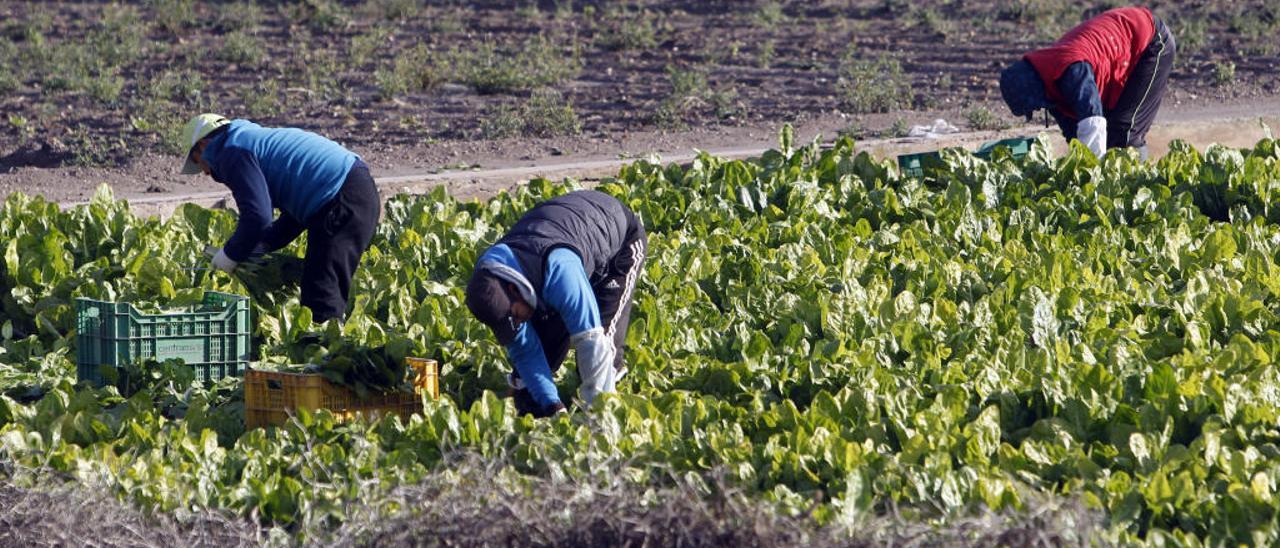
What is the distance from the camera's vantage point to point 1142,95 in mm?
10672

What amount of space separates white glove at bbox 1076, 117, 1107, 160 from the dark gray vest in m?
4.67

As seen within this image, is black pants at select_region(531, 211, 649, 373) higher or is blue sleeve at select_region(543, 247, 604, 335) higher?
blue sleeve at select_region(543, 247, 604, 335)

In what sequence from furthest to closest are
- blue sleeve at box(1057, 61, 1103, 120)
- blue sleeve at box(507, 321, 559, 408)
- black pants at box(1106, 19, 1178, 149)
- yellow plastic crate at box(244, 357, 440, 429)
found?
black pants at box(1106, 19, 1178, 149) < blue sleeve at box(1057, 61, 1103, 120) < yellow plastic crate at box(244, 357, 440, 429) < blue sleeve at box(507, 321, 559, 408)

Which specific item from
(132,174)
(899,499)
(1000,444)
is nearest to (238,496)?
(899,499)

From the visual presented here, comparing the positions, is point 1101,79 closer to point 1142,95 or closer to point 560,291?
point 1142,95

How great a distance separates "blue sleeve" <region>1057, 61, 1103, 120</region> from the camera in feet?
33.0

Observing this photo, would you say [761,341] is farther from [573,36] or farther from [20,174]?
[573,36]

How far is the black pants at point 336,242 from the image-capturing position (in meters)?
7.43

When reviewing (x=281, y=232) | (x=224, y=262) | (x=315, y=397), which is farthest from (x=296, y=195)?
(x=315, y=397)

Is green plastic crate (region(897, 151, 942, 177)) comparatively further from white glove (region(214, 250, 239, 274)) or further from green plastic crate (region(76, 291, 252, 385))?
green plastic crate (region(76, 291, 252, 385))

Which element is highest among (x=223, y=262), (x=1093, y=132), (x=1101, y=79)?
(x=1101, y=79)

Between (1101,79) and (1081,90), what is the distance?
410 mm

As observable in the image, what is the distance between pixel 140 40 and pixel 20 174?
19.5 feet

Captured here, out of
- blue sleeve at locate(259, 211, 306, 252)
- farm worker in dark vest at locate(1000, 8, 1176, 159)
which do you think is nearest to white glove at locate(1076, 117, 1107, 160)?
farm worker in dark vest at locate(1000, 8, 1176, 159)
